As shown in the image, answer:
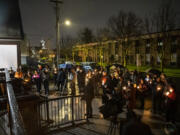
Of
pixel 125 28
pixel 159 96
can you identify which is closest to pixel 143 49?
pixel 125 28

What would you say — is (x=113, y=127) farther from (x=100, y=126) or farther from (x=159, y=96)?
(x=159, y=96)

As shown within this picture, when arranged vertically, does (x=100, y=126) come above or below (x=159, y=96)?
below

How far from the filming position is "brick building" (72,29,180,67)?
1776 cm

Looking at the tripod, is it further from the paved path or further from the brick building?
the brick building

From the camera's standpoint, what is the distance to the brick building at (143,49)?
58.3 feet

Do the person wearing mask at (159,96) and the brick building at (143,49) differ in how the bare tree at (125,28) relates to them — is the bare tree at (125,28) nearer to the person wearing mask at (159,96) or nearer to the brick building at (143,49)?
the brick building at (143,49)

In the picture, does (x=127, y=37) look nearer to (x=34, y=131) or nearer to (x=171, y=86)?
(x=171, y=86)

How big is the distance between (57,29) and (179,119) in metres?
12.9

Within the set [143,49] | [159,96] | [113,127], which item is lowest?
[113,127]

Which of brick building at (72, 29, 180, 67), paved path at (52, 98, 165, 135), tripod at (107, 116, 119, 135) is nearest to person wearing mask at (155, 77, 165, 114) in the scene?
paved path at (52, 98, 165, 135)

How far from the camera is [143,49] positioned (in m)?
40.2

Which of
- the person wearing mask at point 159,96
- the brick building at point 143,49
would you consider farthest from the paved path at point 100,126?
the brick building at point 143,49

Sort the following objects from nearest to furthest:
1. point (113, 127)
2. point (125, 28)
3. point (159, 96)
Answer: point (113, 127), point (159, 96), point (125, 28)

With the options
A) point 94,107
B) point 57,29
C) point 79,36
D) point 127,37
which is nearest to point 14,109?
point 94,107
